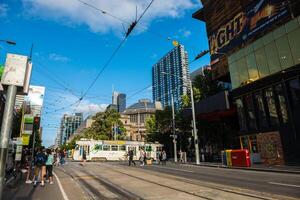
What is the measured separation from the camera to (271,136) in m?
24.1

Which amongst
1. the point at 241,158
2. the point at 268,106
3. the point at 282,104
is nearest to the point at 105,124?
the point at 268,106

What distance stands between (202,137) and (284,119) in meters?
18.0

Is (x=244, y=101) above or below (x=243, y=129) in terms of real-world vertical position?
above

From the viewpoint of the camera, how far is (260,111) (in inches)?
1027

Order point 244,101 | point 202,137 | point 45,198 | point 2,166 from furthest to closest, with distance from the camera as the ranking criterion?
point 202,137 → point 244,101 → point 45,198 → point 2,166

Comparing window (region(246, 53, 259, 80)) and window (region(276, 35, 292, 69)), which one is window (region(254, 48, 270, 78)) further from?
window (region(276, 35, 292, 69))

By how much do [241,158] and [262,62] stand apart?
34.5 feet

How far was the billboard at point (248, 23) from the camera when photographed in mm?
28388

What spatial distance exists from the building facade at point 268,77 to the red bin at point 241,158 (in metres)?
3.28

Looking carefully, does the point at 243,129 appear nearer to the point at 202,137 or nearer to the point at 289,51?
the point at 289,51

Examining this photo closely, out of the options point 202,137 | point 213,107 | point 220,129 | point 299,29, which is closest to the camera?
point 299,29

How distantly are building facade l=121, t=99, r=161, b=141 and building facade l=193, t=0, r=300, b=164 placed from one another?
6824 centimetres

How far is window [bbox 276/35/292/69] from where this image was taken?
23.7 metres

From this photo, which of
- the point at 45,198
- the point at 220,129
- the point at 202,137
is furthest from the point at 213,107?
the point at 45,198
